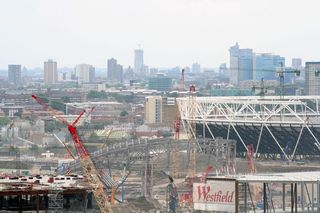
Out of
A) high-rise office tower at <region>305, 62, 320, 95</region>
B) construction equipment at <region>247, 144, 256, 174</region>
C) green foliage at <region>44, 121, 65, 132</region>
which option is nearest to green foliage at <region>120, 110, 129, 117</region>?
green foliage at <region>44, 121, 65, 132</region>

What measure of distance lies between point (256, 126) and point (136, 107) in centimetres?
6778

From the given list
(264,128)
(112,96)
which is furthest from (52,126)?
(112,96)

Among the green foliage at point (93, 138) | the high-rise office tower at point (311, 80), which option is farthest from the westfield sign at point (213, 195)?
the high-rise office tower at point (311, 80)

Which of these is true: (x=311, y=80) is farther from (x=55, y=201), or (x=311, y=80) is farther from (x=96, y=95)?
(x=55, y=201)

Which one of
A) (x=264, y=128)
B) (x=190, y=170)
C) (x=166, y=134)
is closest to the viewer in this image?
(x=190, y=170)

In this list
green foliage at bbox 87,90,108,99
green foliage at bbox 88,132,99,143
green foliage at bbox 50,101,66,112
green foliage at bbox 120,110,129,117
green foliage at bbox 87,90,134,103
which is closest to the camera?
green foliage at bbox 88,132,99,143

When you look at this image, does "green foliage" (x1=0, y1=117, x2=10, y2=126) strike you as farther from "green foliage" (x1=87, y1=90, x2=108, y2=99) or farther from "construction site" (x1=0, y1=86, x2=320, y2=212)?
"green foliage" (x1=87, y1=90, x2=108, y2=99)

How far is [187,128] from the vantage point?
86.2m

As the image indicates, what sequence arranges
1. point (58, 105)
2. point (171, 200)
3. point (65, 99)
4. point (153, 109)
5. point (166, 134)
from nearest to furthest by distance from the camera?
point (171, 200), point (166, 134), point (153, 109), point (58, 105), point (65, 99)

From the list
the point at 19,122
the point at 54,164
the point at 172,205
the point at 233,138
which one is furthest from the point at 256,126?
the point at 19,122

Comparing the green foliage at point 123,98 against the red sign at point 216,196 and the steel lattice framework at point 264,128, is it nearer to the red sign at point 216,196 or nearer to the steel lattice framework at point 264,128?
the steel lattice framework at point 264,128

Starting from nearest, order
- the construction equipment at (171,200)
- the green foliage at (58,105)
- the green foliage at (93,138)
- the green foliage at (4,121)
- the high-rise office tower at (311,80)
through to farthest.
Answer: the construction equipment at (171,200)
the green foliage at (93,138)
the green foliage at (4,121)
the green foliage at (58,105)
the high-rise office tower at (311,80)

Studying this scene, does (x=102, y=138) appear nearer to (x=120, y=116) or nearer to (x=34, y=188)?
(x=120, y=116)

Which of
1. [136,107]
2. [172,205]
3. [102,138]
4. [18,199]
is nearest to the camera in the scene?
[18,199]
